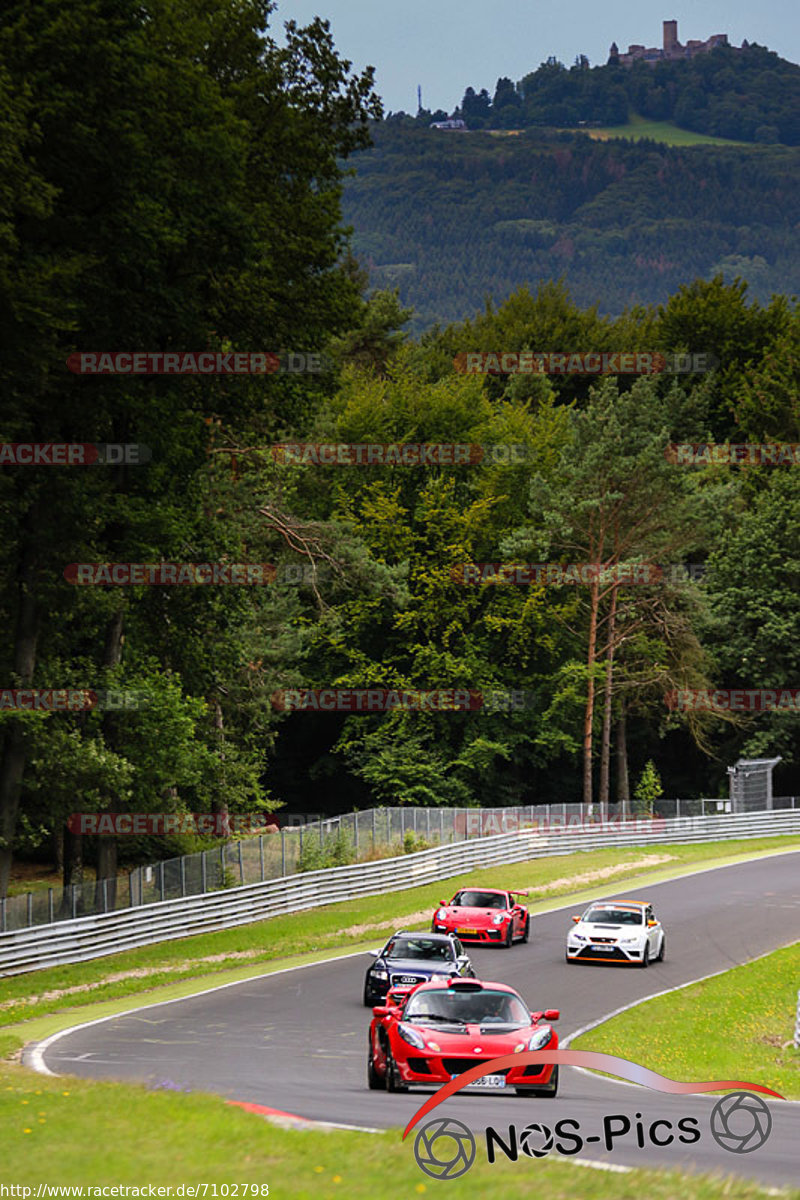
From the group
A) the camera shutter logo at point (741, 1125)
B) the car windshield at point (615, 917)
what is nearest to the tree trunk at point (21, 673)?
the car windshield at point (615, 917)

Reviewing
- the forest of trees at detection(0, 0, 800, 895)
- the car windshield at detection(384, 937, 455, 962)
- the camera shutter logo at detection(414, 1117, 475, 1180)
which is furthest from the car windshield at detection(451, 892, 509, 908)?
the camera shutter logo at detection(414, 1117, 475, 1180)

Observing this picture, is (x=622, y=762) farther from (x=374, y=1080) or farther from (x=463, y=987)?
(x=374, y=1080)

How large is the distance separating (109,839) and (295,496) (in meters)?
37.3

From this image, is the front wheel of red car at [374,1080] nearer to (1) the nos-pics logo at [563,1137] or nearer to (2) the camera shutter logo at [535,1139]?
(1) the nos-pics logo at [563,1137]

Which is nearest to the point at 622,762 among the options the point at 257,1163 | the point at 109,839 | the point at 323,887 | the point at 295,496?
the point at 295,496

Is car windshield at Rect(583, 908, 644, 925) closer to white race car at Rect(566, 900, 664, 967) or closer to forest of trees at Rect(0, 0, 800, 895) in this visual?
white race car at Rect(566, 900, 664, 967)

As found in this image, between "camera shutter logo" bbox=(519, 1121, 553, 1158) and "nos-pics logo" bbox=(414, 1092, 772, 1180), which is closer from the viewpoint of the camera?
"nos-pics logo" bbox=(414, 1092, 772, 1180)

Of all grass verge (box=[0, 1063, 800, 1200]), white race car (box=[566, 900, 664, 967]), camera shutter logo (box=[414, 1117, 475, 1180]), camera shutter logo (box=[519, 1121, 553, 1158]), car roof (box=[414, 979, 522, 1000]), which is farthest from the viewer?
white race car (box=[566, 900, 664, 967])

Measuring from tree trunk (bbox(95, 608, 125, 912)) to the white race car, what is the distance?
9.91 m

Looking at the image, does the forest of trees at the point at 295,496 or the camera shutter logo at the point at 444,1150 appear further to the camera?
the forest of trees at the point at 295,496

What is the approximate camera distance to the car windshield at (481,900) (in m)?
31.9

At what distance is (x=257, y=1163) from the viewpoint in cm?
926

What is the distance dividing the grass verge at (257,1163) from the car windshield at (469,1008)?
3.66m

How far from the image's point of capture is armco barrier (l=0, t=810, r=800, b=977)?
29375 mm
